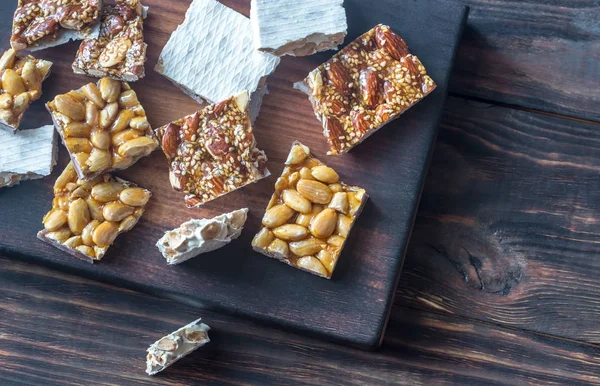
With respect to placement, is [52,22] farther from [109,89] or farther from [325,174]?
[325,174]

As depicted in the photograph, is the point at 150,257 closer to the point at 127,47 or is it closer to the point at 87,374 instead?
the point at 87,374

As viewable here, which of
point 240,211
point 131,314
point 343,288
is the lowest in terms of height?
point 131,314

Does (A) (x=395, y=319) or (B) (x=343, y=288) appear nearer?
(B) (x=343, y=288)

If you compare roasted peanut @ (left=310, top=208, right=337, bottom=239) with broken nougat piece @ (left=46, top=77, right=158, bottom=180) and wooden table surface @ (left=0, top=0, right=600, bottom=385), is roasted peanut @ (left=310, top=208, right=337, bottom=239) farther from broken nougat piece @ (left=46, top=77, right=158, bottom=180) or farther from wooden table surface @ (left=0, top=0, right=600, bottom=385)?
broken nougat piece @ (left=46, top=77, right=158, bottom=180)

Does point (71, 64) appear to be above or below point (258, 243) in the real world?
above

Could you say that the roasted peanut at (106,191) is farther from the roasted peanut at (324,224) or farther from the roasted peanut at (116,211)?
the roasted peanut at (324,224)

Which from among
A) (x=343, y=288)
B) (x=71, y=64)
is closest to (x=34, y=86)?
(x=71, y=64)
